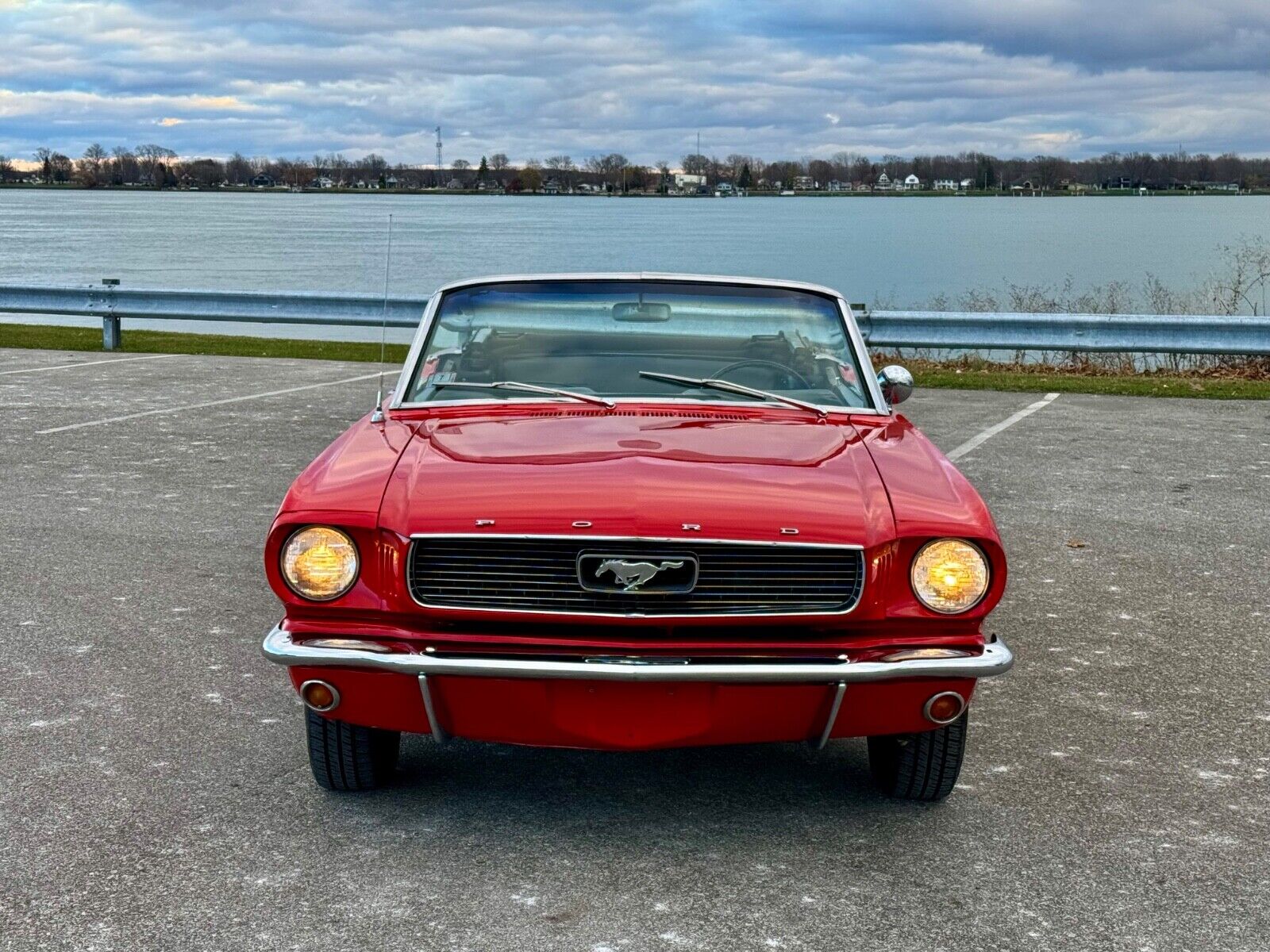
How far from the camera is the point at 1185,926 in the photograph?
3307mm

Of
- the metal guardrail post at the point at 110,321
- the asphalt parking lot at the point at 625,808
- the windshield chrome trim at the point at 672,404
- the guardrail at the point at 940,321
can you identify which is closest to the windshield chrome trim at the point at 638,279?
the windshield chrome trim at the point at 672,404

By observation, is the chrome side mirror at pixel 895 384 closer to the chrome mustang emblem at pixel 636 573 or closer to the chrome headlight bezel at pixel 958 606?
the chrome headlight bezel at pixel 958 606

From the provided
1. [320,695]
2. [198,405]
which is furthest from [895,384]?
[198,405]

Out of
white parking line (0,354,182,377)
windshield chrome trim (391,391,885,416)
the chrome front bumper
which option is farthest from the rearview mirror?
white parking line (0,354,182,377)

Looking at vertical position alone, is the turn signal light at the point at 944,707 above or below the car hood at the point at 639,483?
below

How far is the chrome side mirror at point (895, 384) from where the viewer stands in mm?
5160

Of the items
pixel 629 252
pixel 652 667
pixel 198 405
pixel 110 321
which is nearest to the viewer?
pixel 652 667

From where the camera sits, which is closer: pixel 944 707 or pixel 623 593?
pixel 623 593

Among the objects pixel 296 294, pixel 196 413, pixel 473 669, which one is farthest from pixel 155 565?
pixel 296 294

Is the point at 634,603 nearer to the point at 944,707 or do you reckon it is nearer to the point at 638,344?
the point at 944,707

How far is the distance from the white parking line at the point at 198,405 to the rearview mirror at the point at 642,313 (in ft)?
22.0

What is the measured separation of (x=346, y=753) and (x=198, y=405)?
28.7ft

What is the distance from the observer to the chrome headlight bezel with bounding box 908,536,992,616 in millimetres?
3611

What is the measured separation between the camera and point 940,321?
14344 mm
